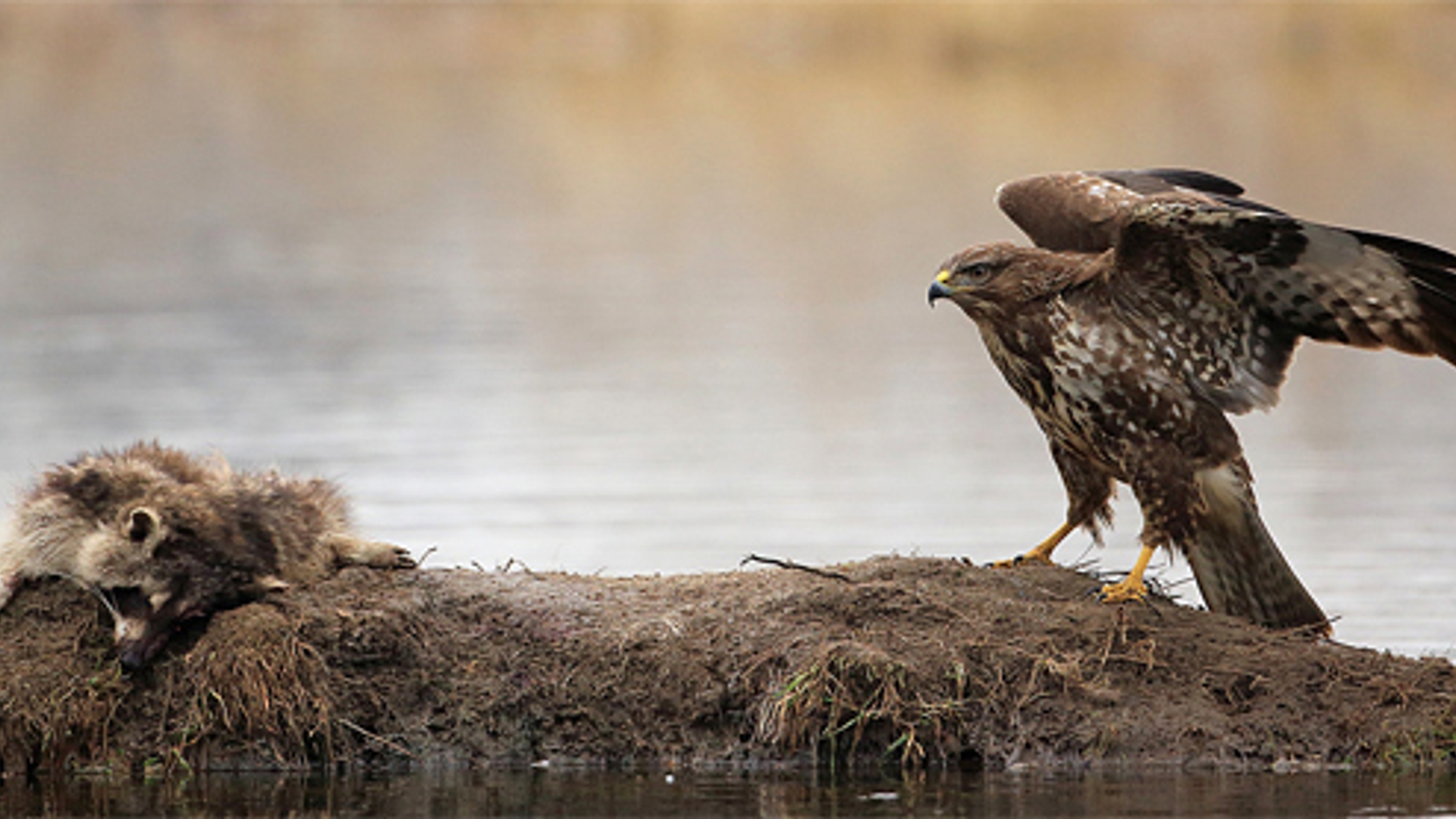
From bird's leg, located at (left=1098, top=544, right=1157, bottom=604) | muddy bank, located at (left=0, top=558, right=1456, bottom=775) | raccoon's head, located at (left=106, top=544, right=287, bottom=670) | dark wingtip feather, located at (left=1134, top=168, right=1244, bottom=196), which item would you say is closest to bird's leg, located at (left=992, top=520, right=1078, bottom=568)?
bird's leg, located at (left=1098, top=544, right=1157, bottom=604)

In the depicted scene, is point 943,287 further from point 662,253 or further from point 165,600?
point 662,253

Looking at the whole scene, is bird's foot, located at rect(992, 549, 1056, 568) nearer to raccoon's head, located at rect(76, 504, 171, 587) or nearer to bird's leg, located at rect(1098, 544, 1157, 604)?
bird's leg, located at rect(1098, 544, 1157, 604)

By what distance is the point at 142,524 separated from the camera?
8352mm

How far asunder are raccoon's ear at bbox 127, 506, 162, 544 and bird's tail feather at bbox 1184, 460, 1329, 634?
4.07 m

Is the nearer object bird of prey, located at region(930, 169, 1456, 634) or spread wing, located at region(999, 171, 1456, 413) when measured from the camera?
spread wing, located at region(999, 171, 1456, 413)

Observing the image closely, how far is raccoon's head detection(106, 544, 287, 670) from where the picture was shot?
329 inches

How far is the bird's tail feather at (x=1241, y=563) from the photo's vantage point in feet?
30.0

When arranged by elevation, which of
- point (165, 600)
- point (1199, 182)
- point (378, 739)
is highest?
point (1199, 182)

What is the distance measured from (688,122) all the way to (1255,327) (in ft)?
155

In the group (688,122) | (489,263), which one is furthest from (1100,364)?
(688,122)

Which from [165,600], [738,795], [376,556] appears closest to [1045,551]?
[738,795]

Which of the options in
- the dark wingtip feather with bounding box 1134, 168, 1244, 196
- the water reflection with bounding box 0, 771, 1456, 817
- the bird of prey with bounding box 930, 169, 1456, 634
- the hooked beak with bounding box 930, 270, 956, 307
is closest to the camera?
the water reflection with bounding box 0, 771, 1456, 817

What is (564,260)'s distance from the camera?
112 feet

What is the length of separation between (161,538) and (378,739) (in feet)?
3.62
